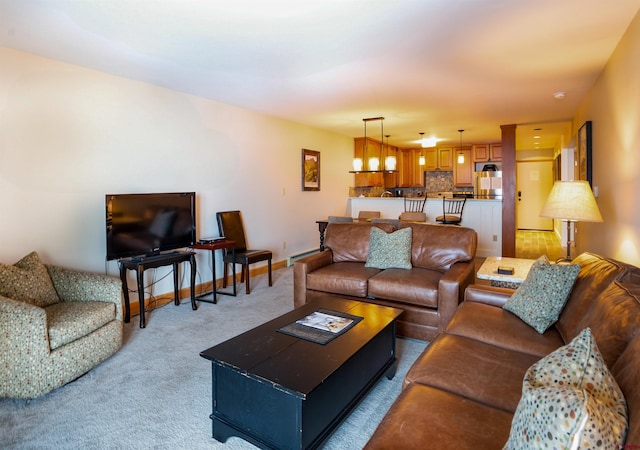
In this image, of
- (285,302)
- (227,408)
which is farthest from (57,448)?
(285,302)

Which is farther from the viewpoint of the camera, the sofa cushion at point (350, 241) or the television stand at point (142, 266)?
the sofa cushion at point (350, 241)

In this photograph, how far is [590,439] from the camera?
0.68 metres

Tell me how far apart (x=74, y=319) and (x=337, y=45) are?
2.62 metres

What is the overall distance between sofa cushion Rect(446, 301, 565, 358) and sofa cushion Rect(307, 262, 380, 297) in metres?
1.02

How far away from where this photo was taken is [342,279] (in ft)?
10.6

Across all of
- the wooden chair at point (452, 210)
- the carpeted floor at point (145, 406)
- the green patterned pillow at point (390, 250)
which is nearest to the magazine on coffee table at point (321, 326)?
the carpeted floor at point (145, 406)

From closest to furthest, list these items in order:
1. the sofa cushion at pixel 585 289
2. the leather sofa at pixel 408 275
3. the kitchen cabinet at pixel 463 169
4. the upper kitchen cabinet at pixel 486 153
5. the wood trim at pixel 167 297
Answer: the sofa cushion at pixel 585 289
the leather sofa at pixel 408 275
the wood trim at pixel 167 297
the upper kitchen cabinet at pixel 486 153
the kitchen cabinet at pixel 463 169

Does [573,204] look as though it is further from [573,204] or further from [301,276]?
[301,276]

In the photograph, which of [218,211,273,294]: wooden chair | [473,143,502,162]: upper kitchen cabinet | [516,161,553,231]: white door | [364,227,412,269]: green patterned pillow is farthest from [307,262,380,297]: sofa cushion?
[516,161,553,231]: white door

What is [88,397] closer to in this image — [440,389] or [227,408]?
[227,408]

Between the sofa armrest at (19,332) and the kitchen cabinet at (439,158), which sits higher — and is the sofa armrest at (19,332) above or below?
below

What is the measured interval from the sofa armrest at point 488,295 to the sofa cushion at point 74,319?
2564mm

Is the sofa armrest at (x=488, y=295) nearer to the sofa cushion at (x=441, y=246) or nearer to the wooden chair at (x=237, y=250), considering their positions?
the sofa cushion at (x=441, y=246)

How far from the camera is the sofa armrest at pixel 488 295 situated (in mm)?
2426
